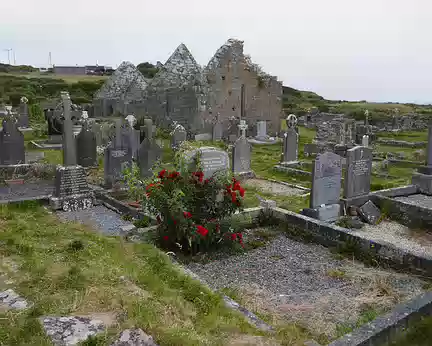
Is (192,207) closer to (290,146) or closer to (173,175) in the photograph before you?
(173,175)

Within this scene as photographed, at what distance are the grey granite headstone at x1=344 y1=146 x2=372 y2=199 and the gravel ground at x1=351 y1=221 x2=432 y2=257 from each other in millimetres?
1006

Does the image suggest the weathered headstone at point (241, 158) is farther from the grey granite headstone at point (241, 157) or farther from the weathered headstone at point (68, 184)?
the weathered headstone at point (68, 184)

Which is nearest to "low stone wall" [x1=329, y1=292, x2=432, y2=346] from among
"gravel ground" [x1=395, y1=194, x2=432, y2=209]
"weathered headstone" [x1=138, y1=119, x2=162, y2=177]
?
"gravel ground" [x1=395, y1=194, x2=432, y2=209]

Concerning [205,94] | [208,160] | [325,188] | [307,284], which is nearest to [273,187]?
[325,188]

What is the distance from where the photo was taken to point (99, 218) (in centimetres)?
914

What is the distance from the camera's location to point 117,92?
3150 centimetres

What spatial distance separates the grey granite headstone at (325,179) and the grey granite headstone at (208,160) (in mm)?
2180

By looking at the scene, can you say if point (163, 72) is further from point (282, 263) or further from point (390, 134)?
point (282, 263)

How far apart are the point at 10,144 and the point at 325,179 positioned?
968 centimetres

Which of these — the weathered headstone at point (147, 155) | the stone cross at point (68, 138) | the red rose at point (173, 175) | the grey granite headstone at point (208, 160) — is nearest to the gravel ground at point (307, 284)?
the red rose at point (173, 175)

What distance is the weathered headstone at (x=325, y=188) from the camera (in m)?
9.10

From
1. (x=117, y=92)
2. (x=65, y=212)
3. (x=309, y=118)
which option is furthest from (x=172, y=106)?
(x=65, y=212)

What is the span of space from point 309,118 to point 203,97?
1245 cm

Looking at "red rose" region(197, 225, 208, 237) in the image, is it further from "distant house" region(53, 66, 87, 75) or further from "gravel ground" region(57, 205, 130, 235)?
"distant house" region(53, 66, 87, 75)
